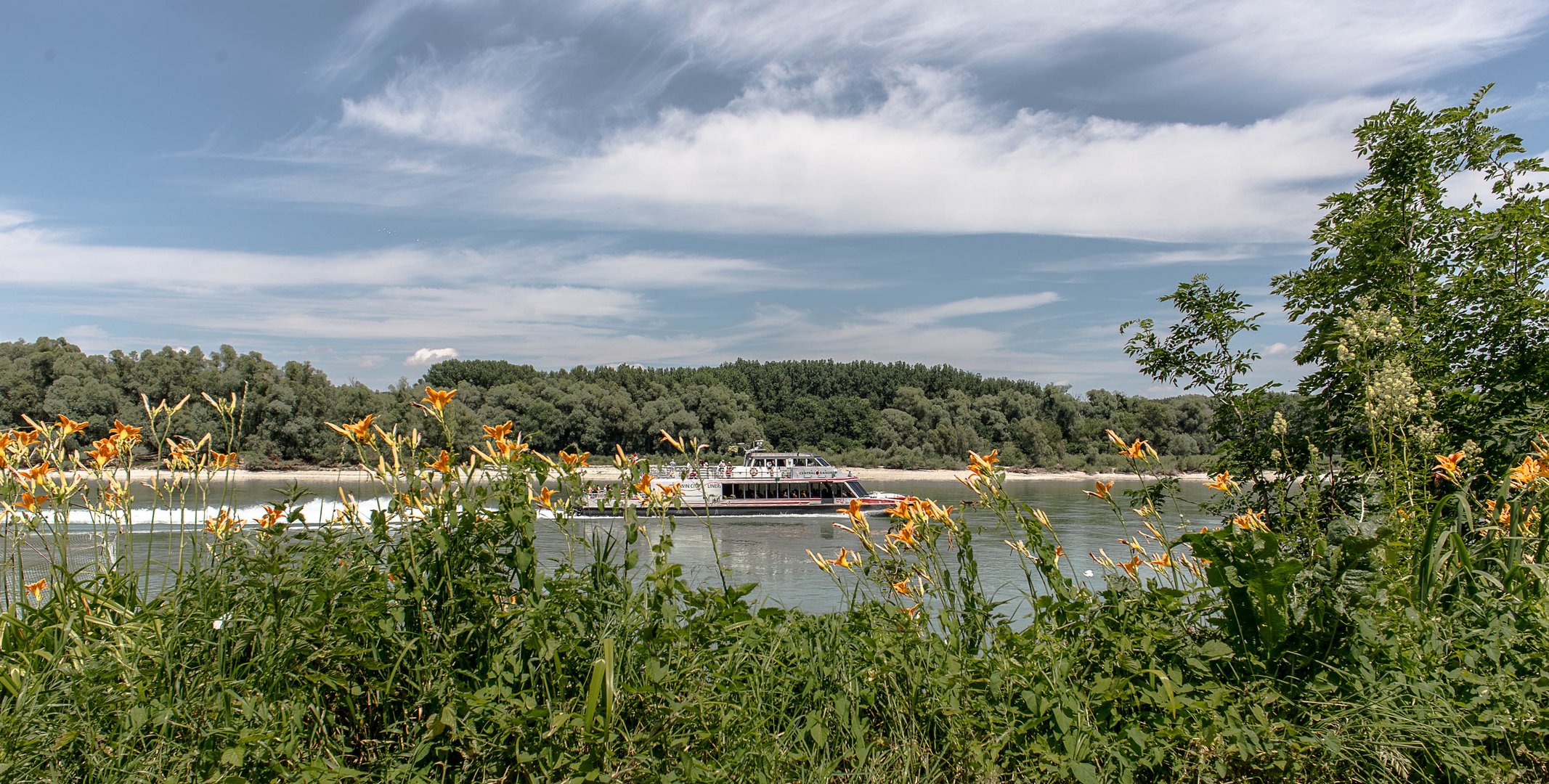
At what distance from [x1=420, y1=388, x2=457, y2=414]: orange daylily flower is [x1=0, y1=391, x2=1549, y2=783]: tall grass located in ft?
0.05

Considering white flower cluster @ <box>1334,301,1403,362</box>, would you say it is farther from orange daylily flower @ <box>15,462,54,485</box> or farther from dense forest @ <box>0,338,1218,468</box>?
dense forest @ <box>0,338,1218,468</box>

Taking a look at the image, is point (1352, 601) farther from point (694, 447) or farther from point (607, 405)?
point (607, 405)

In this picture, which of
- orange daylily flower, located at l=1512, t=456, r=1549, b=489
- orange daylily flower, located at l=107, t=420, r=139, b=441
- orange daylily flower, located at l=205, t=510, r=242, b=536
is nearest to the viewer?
orange daylily flower, located at l=205, t=510, r=242, b=536

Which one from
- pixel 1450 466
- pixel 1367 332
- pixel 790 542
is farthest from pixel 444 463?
pixel 790 542

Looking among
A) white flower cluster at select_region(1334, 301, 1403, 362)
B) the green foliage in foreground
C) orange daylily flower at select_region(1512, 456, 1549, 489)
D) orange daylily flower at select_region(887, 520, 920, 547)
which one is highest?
white flower cluster at select_region(1334, 301, 1403, 362)

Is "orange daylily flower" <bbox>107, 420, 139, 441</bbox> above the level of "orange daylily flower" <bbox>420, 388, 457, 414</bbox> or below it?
below

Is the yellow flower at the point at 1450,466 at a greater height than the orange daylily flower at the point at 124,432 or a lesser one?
lesser

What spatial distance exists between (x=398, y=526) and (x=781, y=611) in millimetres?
1086

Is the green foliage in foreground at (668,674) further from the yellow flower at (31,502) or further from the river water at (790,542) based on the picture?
the river water at (790,542)

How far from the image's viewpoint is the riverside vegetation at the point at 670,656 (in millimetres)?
1864

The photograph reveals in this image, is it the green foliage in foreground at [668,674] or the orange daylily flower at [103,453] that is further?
the orange daylily flower at [103,453]

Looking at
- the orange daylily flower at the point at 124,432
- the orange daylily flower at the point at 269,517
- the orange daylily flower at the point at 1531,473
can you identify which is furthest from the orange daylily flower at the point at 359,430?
the orange daylily flower at the point at 1531,473

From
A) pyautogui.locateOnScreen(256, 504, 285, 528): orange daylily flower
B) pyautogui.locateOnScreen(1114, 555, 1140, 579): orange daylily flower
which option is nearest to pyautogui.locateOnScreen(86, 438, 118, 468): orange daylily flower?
pyautogui.locateOnScreen(256, 504, 285, 528): orange daylily flower

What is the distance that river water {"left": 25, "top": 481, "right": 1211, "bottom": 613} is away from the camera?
A: 8.87 metres
